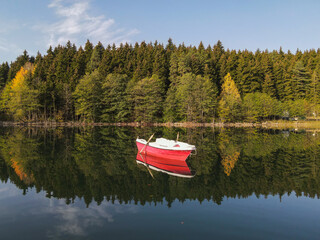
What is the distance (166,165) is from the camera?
17594 millimetres

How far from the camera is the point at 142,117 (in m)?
70.8

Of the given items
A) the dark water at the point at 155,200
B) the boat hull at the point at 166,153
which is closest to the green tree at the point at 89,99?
the dark water at the point at 155,200

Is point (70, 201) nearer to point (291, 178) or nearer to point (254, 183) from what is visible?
point (254, 183)

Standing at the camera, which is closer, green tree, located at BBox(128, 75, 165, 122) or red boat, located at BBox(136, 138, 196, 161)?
red boat, located at BBox(136, 138, 196, 161)

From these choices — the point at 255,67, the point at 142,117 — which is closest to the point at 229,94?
the point at 255,67

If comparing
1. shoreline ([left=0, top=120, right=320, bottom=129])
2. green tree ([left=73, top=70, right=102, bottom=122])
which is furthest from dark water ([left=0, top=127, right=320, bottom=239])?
green tree ([left=73, top=70, right=102, bottom=122])

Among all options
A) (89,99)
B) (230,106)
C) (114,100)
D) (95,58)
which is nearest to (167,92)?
(114,100)

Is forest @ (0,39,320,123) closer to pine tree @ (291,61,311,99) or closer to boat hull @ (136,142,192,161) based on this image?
pine tree @ (291,61,311,99)

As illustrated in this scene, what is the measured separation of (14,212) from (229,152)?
1890cm

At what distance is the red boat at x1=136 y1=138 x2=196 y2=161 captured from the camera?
1744 centimetres

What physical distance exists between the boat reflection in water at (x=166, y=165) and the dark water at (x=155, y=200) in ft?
1.88

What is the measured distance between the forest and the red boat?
4957 centimetres

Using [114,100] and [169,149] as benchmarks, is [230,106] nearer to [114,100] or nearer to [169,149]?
[114,100]

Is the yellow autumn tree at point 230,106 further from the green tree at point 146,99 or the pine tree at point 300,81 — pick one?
the pine tree at point 300,81
